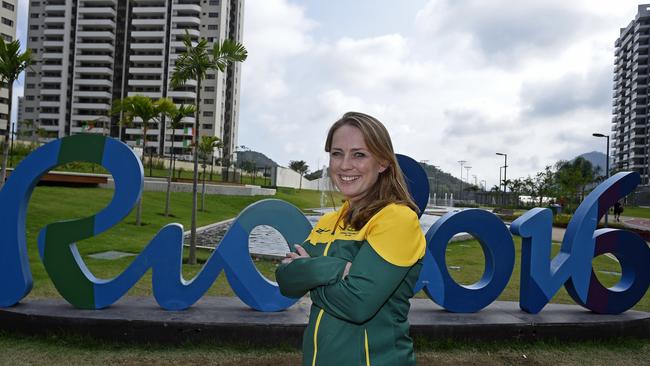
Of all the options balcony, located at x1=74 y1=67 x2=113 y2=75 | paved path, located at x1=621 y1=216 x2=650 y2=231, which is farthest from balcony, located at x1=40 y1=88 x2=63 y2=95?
paved path, located at x1=621 y1=216 x2=650 y2=231

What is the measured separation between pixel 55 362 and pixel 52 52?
91.2 m

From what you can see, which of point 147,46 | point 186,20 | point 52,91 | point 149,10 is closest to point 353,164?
point 186,20

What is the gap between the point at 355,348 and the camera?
197 centimetres

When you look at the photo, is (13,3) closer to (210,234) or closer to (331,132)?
(210,234)

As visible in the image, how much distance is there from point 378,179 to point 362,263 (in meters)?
0.47

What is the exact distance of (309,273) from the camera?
2.03 m

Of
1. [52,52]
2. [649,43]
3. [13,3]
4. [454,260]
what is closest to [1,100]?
[13,3]

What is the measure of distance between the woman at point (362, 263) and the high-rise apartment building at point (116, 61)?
78245mm

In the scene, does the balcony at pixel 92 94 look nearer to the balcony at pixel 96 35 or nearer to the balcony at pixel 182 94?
the balcony at pixel 96 35

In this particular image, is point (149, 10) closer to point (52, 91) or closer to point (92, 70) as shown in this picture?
point (92, 70)

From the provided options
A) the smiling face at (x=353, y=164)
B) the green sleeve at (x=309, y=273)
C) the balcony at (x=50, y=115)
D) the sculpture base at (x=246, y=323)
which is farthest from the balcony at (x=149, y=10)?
the green sleeve at (x=309, y=273)

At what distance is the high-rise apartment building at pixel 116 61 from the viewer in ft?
259

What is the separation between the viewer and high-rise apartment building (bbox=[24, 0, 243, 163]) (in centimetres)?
7906

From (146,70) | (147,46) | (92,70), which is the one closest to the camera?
(146,70)
